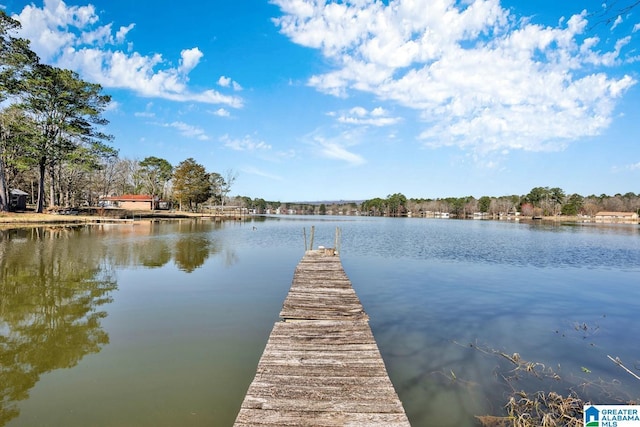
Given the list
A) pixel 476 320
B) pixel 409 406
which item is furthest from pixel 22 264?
pixel 476 320

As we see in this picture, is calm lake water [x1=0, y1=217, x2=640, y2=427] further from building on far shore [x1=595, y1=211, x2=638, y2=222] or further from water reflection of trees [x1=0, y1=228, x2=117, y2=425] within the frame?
building on far shore [x1=595, y1=211, x2=638, y2=222]

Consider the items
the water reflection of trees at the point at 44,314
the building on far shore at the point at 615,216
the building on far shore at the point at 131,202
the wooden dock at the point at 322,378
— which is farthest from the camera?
the building on far shore at the point at 615,216

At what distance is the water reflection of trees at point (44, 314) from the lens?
20.5 feet

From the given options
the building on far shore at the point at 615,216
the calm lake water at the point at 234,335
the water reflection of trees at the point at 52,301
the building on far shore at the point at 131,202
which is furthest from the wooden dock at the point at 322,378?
the building on far shore at the point at 615,216

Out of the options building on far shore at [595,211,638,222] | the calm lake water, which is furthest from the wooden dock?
building on far shore at [595,211,638,222]

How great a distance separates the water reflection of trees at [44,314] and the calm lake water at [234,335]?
46mm

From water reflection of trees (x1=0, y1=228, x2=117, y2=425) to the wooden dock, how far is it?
3.96 m

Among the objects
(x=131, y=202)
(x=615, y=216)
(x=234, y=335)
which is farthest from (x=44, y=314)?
(x=615, y=216)

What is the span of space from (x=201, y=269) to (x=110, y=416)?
41.2 feet

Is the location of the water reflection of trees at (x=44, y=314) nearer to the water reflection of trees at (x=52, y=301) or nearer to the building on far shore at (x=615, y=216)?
the water reflection of trees at (x=52, y=301)

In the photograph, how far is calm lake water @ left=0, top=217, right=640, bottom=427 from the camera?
5.62m

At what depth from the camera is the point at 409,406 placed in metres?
5.80

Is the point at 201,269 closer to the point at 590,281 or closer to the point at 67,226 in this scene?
the point at 590,281

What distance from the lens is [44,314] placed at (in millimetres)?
9391
